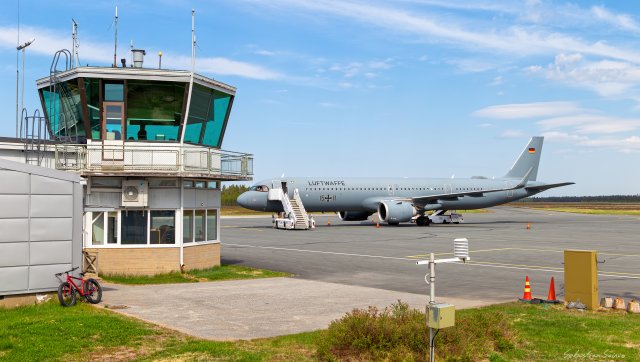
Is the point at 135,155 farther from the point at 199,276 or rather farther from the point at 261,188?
the point at 261,188

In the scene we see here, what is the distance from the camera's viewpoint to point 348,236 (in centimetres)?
4834

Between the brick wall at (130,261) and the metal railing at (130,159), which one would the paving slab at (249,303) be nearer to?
the brick wall at (130,261)

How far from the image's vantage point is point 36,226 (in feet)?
58.6

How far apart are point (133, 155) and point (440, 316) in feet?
53.9

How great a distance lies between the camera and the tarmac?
16.2m

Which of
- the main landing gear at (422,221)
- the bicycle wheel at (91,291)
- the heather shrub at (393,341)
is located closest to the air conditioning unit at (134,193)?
the bicycle wheel at (91,291)

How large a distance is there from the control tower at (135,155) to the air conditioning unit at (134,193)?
4 centimetres

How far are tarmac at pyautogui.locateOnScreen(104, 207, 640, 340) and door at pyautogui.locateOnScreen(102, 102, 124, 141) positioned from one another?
5820mm

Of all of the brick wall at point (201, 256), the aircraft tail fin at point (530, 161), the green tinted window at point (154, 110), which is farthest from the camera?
the aircraft tail fin at point (530, 161)

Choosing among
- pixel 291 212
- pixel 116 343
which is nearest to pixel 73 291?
pixel 116 343

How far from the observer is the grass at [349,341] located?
11.7 meters

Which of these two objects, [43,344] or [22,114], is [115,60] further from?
[43,344]

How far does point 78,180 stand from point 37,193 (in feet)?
4.31

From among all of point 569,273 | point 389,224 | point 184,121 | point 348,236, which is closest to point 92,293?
point 184,121
